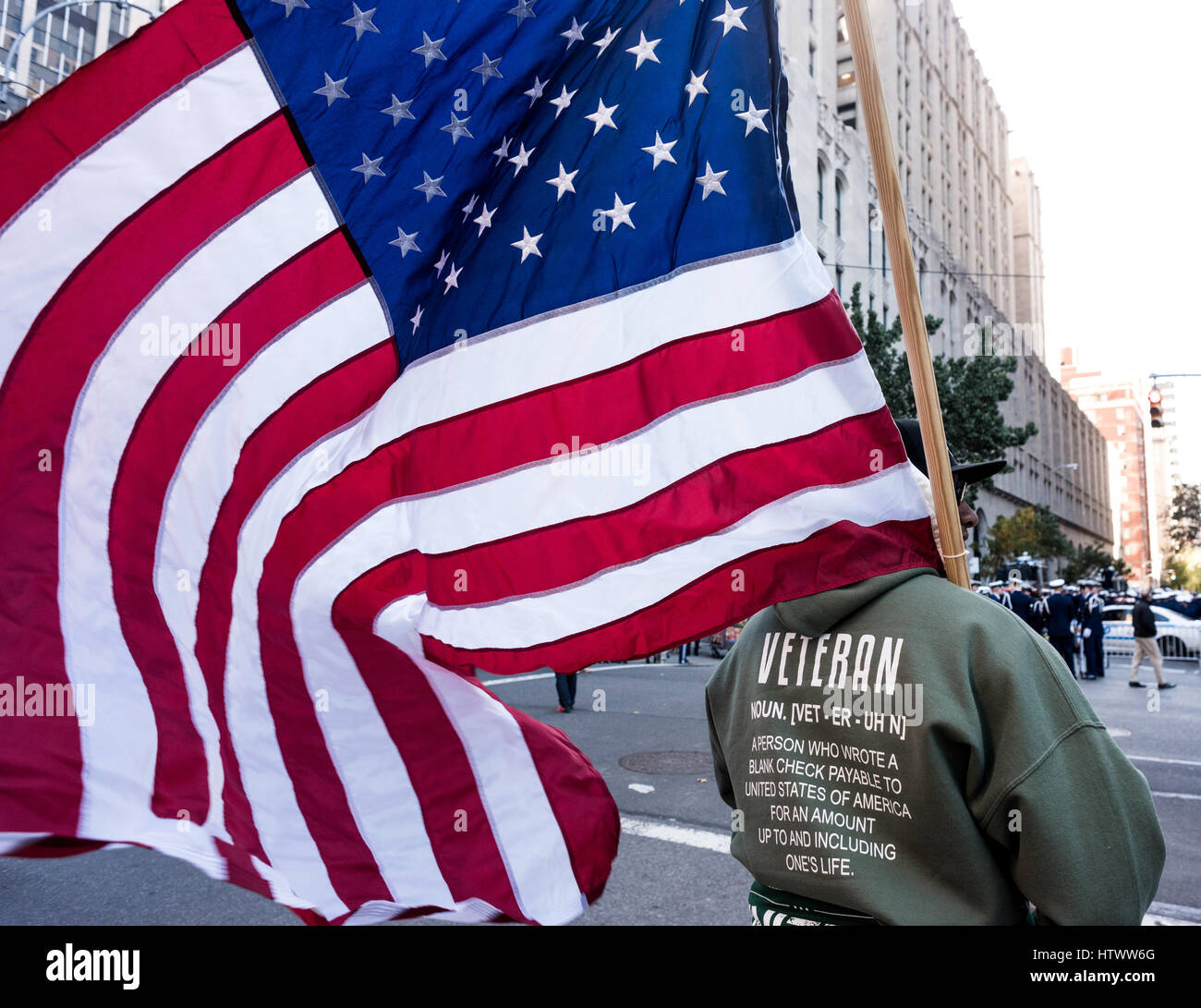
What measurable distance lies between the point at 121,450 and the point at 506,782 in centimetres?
142

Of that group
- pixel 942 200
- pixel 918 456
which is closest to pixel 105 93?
pixel 918 456

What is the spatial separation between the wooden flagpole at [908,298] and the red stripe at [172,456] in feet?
4.75

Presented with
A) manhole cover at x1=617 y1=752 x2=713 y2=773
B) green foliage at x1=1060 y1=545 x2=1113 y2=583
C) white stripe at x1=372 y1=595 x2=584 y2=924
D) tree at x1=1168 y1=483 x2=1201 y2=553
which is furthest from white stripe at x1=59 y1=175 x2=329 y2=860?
tree at x1=1168 y1=483 x2=1201 y2=553

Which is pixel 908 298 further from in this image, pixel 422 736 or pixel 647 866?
pixel 647 866

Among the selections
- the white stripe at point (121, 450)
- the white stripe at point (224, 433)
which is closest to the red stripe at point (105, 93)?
the white stripe at point (121, 450)

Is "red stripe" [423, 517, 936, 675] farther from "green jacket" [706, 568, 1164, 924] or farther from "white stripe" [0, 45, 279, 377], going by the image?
"white stripe" [0, 45, 279, 377]

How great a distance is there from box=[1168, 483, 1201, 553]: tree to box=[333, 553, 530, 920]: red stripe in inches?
2882

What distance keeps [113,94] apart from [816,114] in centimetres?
3562

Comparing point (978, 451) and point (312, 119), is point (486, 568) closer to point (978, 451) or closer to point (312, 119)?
point (312, 119)

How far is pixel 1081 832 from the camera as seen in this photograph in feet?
5.23

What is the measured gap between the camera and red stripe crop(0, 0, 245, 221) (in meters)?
2.44

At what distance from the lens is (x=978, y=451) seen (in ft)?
88.5

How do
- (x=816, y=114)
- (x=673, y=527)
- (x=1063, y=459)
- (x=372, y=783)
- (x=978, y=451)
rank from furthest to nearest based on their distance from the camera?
(x=1063, y=459), (x=816, y=114), (x=978, y=451), (x=372, y=783), (x=673, y=527)
